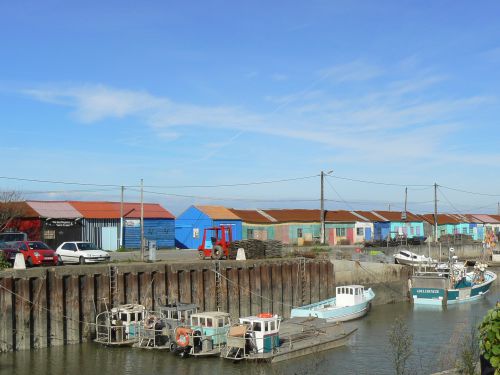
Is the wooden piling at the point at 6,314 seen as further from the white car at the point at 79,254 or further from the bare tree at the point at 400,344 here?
the bare tree at the point at 400,344

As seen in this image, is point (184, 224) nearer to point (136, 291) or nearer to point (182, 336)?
point (136, 291)

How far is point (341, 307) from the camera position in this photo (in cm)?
3516

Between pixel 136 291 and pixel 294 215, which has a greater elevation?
pixel 294 215

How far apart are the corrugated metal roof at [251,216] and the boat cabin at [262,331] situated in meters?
36.5

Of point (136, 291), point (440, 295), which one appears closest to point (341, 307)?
point (440, 295)

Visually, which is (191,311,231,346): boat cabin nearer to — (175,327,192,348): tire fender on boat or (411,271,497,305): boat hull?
(175,327,192,348): tire fender on boat

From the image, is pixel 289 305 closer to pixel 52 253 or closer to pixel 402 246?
pixel 52 253

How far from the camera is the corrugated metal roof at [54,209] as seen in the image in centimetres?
4931

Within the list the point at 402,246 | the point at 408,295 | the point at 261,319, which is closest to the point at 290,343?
the point at 261,319

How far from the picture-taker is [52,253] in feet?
106

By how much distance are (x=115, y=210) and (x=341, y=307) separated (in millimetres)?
26271

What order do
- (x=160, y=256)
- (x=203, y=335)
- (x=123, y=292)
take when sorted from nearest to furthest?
(x=203, y=335), (x=123, y=292), (x=160, y=256)

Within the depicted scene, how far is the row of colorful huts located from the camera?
49.3 meters

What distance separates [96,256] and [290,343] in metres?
14.2
